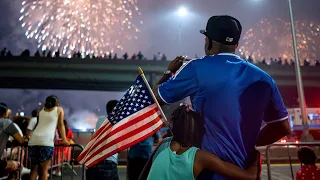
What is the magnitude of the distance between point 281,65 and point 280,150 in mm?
26846

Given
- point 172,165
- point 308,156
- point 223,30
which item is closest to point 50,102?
point 172,165

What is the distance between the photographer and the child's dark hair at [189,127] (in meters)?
2.22

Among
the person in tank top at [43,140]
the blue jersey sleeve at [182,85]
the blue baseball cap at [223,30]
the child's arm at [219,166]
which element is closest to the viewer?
the child's arm at [219,166]

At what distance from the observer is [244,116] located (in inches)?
88.1

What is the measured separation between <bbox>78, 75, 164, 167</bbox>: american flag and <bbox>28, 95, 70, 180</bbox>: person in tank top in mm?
3902

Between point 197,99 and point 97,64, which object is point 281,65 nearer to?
point 97,64

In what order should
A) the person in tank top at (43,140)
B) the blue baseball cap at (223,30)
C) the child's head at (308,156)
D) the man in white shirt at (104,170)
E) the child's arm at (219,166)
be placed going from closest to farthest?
1. the child's arm at (219,166)
2. the blue baseball cap at (223,30)
3. the man in white shirt at (104,170)
4. the child's head at (308,156)
5. the person in tank top at (43,140)

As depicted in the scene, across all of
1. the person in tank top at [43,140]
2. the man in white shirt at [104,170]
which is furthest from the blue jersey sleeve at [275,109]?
the person in tank top at [43,140]

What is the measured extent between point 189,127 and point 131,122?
1.77 ft

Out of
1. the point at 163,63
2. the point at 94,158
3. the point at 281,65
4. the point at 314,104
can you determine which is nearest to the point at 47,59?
the point at 163,63

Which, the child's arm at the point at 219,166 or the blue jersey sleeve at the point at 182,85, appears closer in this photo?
the child's arm at the point at 219,166

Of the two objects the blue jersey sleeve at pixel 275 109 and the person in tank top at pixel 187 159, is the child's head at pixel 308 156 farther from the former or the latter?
the person in tank top at pixel 187 159

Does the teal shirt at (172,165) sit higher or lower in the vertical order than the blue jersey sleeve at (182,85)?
lower

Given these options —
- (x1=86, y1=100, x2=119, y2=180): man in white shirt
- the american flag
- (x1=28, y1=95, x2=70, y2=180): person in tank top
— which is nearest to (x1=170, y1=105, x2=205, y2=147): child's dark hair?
the american flag
